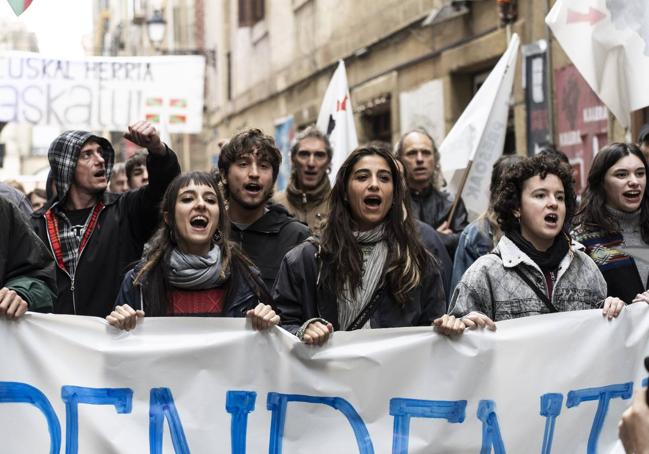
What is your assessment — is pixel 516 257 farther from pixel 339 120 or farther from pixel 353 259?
pixel 339 120

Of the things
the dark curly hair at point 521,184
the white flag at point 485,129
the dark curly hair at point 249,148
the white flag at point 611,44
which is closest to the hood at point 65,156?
the dark curly hair at point 249,148

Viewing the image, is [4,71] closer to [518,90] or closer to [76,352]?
[518,90]

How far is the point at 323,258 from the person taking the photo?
4.74 metres

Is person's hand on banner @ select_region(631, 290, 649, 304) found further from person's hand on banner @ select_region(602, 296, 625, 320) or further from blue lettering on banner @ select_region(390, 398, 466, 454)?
blue lettering on banner @ select_region(390, 398, 466, 454)

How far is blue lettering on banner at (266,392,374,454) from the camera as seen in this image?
4.60 metres

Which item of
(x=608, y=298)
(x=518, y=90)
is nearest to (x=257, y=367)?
(x=608, y=298)

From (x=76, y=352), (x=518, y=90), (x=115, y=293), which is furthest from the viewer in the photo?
(x=518, y=90)

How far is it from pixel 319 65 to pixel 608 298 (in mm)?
12263

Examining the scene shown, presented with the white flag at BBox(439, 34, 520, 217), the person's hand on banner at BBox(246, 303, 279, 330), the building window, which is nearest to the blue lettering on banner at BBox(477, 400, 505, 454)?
the person's hand on banner at BBox(246, 303, 279, 330)

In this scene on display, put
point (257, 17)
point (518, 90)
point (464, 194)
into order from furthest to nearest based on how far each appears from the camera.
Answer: point (257, 17) < point (518, 90) < point (464, 194)

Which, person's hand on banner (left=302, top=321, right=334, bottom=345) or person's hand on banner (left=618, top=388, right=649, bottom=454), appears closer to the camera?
person's hand on banner (left=618, top=388, right=649, bottom=454)

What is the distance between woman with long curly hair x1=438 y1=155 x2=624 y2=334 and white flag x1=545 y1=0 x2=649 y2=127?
5.49 ft

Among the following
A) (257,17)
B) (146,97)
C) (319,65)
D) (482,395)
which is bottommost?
(482,395)

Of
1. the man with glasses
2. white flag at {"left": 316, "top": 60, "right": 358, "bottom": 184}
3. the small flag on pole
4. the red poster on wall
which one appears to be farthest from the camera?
the red poster on wall
